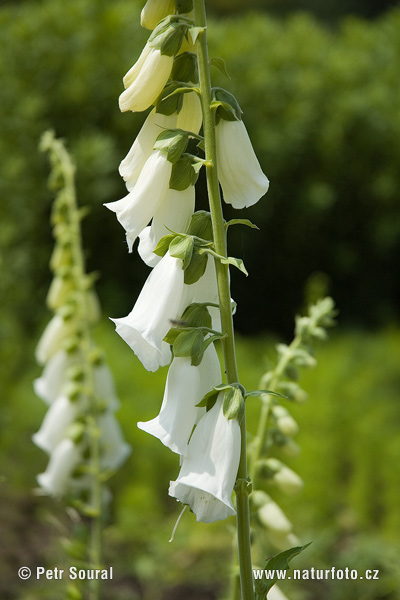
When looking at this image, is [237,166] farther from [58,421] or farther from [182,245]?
[58,421]

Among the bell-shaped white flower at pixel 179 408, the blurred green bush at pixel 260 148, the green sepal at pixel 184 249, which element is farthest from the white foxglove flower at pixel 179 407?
the blurred green bush at pixel 260 148

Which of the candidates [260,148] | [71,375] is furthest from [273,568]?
[260,148]

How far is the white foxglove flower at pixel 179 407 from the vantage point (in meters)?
0.69

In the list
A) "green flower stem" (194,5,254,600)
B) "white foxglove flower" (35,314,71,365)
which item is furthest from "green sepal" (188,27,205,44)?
"white foxglove flower" (35,314,71,365)

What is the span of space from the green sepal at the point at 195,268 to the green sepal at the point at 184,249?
1cm

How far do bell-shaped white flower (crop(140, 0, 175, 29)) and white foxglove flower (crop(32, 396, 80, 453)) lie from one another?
0.83 m

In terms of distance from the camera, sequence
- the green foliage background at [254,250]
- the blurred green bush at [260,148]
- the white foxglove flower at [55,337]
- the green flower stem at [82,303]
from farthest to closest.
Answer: the blurred green bush at [260,148] < the green foliage background at [254,250] < the white foxglove flower at [55,337] < the green flower stem at [82,303]

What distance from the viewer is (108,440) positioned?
1429 mm

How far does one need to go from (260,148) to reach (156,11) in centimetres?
351

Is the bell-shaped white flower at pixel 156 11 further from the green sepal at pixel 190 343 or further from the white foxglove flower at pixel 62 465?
the white foxglove flower at pixel 62 465

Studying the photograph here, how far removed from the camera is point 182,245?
666mm

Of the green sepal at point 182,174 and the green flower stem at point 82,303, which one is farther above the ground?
the green flower stem at point 82,303

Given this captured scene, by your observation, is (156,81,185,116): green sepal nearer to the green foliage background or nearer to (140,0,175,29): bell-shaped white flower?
(140,0,175,29): bell-shaped white flower

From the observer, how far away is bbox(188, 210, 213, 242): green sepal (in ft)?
2.32
